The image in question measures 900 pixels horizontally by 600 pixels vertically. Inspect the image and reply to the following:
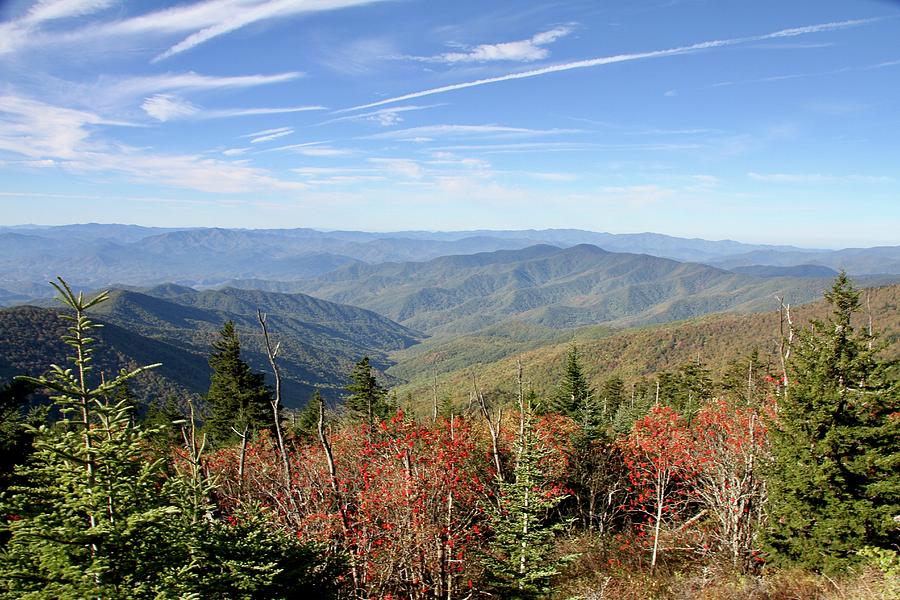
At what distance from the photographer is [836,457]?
10.6m

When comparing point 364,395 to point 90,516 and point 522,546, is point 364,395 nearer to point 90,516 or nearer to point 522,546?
point 522,546

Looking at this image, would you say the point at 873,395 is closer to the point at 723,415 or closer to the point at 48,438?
the point at 723,415

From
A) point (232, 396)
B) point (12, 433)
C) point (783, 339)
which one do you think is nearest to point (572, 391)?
point (783, 339)

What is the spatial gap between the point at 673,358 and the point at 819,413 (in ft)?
459

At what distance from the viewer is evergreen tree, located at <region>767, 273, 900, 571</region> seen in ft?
33.1

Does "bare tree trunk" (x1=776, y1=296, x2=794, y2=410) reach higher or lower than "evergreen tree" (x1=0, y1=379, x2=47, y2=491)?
higher

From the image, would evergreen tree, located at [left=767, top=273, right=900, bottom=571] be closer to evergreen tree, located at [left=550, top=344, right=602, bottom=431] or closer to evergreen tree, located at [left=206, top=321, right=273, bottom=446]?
evergreen tree, located at [left=550, top=344, right=602, bottom=431]

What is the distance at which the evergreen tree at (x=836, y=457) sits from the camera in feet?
33.1

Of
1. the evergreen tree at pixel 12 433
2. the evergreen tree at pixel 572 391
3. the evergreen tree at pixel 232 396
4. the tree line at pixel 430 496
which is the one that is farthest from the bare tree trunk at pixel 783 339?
the evergreen tree at pixel 232 396

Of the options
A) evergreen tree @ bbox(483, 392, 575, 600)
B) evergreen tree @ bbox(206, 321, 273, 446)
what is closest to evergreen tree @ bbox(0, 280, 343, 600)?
evergreen tree @ bbox(483, 392, 575, 600)

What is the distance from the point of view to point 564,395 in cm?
3456

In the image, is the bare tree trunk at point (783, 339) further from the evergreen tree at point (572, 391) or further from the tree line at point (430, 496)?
the evergreen tree at point (572, 391)

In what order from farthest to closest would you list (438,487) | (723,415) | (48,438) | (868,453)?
(723,415) < (438,487) < (868,453) < (48,438)

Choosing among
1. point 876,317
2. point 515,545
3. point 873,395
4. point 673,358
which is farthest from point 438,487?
point 876,317
